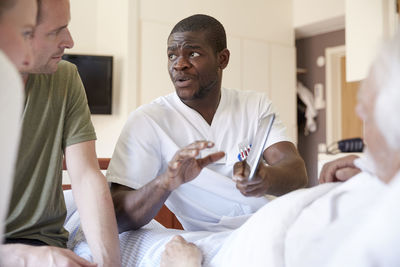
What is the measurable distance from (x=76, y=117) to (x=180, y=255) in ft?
1.73

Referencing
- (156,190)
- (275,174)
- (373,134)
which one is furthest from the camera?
(275,174)

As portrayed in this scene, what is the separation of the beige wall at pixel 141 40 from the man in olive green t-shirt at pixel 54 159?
2955 millimetres

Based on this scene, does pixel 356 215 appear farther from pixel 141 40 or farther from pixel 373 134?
pixel 141 40

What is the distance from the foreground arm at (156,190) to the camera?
112 cm

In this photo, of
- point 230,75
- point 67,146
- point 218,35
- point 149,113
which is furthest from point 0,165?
point 230,75

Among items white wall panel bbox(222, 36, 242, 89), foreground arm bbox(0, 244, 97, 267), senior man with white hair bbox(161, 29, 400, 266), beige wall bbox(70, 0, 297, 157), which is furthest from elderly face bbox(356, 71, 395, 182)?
white wall panel bbox(222, 36, 242, 89)

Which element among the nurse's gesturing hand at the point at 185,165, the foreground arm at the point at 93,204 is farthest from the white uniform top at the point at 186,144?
the nurse's gesturing hand at the point at 185,165

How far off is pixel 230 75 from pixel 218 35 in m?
3.50

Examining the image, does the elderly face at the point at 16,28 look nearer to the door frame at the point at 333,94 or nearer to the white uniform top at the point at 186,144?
the white uniform top at the point at 186,144

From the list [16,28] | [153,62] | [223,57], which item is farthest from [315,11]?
[16,28]

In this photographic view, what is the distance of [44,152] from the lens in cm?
129

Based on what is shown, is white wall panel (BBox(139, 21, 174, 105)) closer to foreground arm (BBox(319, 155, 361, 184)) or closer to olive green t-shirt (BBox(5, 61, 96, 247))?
olive green t-shirt (BBox(5, 61, 96, 247))

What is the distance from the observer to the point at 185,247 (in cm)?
116

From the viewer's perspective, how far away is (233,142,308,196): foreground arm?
1206mm
